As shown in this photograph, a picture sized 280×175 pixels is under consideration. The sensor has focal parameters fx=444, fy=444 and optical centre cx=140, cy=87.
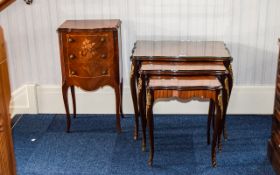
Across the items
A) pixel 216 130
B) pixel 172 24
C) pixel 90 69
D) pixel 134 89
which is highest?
pixel 172 24

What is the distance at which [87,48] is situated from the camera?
3.59 metres

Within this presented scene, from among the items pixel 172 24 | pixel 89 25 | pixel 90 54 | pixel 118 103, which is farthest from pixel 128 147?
pixel 172 24

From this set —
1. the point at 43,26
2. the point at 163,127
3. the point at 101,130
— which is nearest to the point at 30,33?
the point at 43,26

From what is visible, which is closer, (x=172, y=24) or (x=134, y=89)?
(x=134, y=89)

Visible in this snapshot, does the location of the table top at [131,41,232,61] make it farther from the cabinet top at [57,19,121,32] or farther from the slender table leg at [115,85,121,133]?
the slender table leg at [115,85,121,133]

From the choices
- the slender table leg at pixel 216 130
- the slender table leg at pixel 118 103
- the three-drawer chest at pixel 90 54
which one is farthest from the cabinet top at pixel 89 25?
the slender table leg at pixel 216 130

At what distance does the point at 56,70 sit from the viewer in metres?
4.23

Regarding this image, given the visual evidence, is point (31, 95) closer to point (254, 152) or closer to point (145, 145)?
point (145, 145)

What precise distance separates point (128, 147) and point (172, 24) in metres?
1.19

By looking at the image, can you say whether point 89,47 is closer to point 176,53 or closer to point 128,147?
point 176,53

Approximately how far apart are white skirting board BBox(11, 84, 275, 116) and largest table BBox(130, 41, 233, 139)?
0.56 meters

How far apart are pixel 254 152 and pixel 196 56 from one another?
2.94ft

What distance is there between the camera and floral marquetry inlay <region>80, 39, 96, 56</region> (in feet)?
11.7

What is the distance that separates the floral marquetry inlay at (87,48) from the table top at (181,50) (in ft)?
1.12
